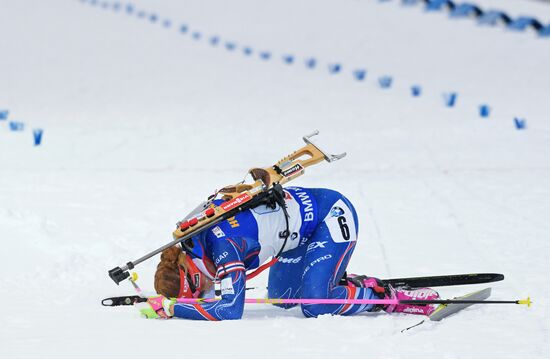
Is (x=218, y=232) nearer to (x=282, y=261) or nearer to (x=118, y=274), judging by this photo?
(x=118, y=274)

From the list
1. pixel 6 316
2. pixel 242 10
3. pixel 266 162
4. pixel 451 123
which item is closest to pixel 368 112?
pixel 451 123

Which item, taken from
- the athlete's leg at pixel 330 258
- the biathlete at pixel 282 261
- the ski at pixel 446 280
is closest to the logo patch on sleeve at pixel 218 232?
the biathlete at pixel 282 261

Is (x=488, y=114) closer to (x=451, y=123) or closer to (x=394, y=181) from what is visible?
(x=451, y=123)

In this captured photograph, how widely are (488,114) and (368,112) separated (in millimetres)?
1703

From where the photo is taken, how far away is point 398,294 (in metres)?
5.91

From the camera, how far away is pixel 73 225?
830 cm

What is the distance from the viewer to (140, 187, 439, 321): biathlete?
5434mm

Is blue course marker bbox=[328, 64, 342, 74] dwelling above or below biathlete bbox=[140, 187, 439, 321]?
below

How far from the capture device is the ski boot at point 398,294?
577 cm

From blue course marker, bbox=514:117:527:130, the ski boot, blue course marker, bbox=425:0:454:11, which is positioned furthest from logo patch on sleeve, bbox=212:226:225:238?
blue course marker, bbox=425:0:454:11

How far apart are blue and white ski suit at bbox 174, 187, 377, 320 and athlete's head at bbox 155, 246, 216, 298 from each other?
9cm

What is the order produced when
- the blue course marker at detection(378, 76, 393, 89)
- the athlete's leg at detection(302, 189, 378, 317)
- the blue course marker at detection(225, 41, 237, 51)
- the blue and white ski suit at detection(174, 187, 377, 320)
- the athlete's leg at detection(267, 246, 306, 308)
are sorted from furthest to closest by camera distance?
the blue course marker at detection(225, 41, 237, 51) < the blue course marker at detection(378, 76, 393, 89) < the athlete's leg at detection(267, 246, 306, 308) < the athlete's leg at detection(302, 189, 378, 317) < the blue and white ski suit at detection(174, 187, 377, 320)

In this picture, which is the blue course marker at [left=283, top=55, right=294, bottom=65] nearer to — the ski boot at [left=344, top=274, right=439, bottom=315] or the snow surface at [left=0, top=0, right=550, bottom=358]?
the snow surface at [left=0, top=0, right=550, bottom=358]

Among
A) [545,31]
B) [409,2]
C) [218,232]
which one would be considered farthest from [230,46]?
[218,232]
